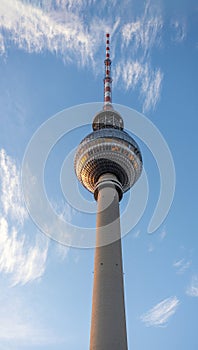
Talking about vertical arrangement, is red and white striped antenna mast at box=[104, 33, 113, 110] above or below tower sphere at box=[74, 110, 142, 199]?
above

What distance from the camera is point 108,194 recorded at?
4184 cm

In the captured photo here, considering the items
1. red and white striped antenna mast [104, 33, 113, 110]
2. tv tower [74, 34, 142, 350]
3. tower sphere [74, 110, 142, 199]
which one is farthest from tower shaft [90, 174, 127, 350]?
red and white striped antenna mast [104, 33, 113, 110]

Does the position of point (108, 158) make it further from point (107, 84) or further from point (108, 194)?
point (107, 84)

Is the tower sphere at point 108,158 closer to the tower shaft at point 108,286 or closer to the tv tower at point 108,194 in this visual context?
the tv tower at point 108,194

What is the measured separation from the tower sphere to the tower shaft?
572cm

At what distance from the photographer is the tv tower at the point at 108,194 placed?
3089 centimetres

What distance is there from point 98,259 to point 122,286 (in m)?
3.67

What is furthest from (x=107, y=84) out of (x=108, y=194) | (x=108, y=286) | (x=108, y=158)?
(x=108, y=286)

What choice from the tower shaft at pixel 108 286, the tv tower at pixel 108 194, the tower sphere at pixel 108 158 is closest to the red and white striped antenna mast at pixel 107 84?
the tv tower at pixel 108 194

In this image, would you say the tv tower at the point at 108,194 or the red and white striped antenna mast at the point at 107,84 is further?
the red and white striped antenna mast at the point at 107,84

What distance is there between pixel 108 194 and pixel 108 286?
40.1 feet

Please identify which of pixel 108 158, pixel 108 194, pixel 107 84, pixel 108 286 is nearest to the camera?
pixel 108 286

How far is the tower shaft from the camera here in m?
30.2

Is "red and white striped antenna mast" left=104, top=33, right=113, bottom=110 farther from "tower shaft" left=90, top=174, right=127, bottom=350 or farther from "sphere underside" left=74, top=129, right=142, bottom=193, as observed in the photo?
"tower shaft" left=90, top=174, right=127, bottom=350
